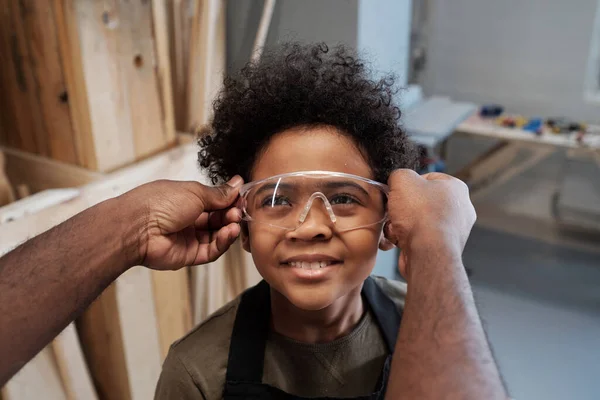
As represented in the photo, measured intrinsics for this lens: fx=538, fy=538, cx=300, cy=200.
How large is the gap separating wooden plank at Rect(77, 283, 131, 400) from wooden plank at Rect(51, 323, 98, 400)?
0.10 meters

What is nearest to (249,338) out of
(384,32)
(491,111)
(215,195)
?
(215,195)

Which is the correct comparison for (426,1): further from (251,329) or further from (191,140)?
(251,329)

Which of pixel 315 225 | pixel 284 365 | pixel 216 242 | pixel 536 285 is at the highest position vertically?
pixel 315 225

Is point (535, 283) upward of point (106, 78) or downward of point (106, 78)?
downward

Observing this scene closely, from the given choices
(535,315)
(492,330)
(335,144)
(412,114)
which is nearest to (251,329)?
(335,144)

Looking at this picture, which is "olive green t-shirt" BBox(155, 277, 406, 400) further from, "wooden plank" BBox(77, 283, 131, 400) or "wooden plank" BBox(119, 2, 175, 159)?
"wooden plank" BBox(119, 2, 175, 159)

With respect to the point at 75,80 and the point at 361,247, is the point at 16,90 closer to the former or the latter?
the point at 75,80

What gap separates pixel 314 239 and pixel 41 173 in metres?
1.31

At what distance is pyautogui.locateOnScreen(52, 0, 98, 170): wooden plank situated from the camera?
5.17 ft

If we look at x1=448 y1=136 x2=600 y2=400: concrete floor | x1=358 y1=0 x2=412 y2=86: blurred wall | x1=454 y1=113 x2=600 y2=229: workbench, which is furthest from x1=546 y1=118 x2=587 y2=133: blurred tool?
x1=358 y1=0 x2=412 y2=86: blurred wall

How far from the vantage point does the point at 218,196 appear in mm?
1119

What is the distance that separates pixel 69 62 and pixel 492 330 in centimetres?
237

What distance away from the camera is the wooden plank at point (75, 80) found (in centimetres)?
158

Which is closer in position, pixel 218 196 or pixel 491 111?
pixel 218 196
